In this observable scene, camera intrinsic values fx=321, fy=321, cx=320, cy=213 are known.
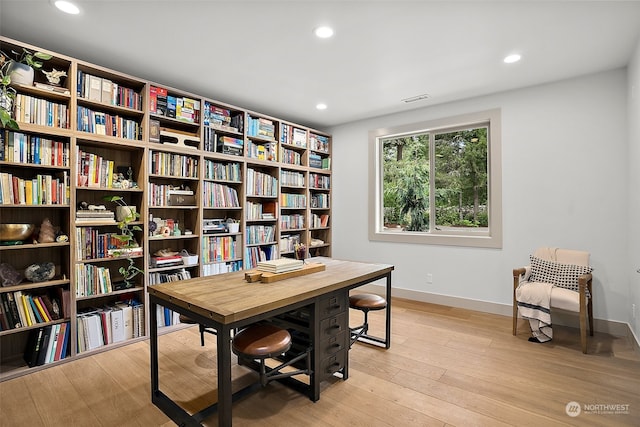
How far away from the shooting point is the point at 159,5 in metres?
2.15

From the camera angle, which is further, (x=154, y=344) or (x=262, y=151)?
(x=262, y=151)

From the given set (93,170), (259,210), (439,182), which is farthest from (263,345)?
(439,182)

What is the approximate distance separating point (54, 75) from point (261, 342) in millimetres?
2742

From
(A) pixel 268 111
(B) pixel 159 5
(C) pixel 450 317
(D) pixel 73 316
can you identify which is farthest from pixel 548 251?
(D) pixel 73 316

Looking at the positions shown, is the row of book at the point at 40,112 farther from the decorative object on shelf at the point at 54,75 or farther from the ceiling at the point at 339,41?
the ceiling at the point at 339,41

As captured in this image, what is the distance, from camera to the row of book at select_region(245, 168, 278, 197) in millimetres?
4109

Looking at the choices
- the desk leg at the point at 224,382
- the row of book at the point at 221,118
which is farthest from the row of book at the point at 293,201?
the desk leg at the point at 224,382

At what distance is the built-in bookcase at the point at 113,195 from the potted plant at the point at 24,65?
0.06 metres

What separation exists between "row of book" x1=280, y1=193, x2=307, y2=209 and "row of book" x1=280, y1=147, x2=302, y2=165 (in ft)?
1.58

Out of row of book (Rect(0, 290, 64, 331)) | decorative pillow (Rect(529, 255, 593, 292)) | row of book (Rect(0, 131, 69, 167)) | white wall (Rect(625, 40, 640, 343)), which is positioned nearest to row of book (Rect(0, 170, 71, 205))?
row of book (Rect(0, 131, 69, 167))

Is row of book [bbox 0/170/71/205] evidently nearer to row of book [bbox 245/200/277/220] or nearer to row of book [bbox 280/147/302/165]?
row of book [bbox 245/200/277/220]

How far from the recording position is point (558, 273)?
3086mm

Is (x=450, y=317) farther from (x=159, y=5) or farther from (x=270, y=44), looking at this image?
(x=159, y=5)

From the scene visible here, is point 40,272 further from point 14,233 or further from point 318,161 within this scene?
point 318,161
